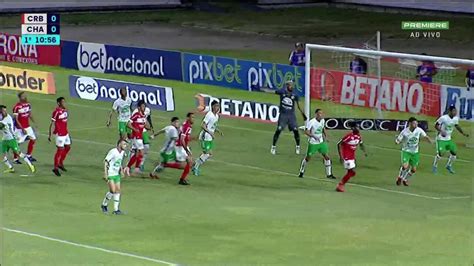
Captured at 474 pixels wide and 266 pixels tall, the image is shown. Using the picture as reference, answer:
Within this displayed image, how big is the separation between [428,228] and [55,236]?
9021mm

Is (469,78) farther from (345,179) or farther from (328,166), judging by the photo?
(345,179)

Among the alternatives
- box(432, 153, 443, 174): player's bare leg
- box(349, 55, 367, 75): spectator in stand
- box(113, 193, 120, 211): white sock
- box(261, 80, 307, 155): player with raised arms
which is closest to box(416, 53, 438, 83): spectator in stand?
box(349, 55, 367, 75): spectator in stand

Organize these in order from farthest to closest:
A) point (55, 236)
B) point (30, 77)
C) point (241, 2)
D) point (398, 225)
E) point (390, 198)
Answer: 1. point (241, 2)
2. point (30, 77)
3. point (390, 198)
4. point (398, 225)
5. point (55, 236)

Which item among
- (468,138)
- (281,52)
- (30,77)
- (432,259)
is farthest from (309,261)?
(281,52)

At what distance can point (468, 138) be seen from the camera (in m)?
45.7

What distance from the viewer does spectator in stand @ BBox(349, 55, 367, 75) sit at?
49062mm

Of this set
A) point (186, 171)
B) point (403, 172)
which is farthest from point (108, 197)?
point (403, 172)

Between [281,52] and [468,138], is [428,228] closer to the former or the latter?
A: [468,138]

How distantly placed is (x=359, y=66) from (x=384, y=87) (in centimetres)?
163

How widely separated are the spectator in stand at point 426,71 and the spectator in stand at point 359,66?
2250 mm

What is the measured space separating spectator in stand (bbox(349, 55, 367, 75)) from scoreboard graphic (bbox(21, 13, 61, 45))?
13017 mm

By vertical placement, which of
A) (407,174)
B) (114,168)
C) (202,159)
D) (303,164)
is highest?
(114,168)

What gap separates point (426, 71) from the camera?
47.7m

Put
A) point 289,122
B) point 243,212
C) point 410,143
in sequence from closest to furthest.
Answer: point 243,212
point 410,143
point 289,122
